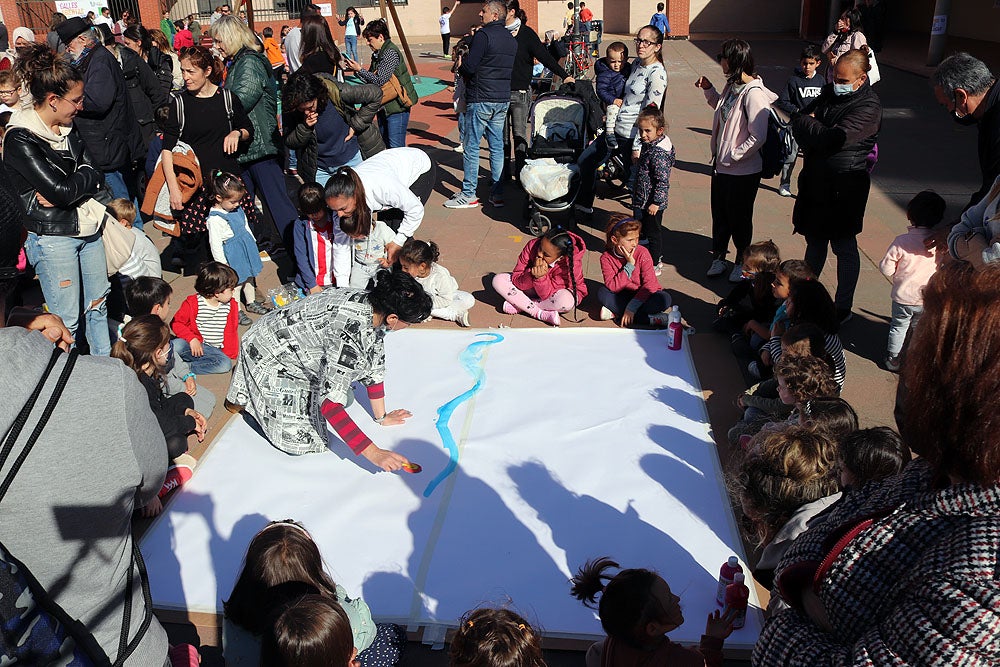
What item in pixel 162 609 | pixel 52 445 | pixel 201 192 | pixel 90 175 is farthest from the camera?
pixel 201 192

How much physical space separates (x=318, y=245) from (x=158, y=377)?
1.65m

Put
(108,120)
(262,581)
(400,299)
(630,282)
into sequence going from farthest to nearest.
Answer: (108,120) → (630,282) → (400,299) → (262,581)

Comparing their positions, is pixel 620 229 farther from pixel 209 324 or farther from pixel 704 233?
pixel 209 324

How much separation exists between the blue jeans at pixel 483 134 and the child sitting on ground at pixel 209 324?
2977 mm

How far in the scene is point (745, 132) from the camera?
505 cm

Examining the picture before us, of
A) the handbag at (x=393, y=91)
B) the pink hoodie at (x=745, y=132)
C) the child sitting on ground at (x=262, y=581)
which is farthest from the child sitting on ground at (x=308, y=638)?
the handbag at (x=393, y=91)

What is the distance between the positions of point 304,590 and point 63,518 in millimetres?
804

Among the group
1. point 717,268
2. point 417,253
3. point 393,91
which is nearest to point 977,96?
point 717,268

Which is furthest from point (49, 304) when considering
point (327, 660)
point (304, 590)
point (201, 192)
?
point (327, 660)

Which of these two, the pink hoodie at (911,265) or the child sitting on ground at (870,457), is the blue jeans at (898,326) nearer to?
the pink hoodie at (911,265)

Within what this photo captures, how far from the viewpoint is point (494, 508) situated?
10.8ft

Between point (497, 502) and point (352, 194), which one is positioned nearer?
point (497, 502)

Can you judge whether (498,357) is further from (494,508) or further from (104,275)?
(104,275)

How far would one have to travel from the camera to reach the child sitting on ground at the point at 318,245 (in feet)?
16.2
